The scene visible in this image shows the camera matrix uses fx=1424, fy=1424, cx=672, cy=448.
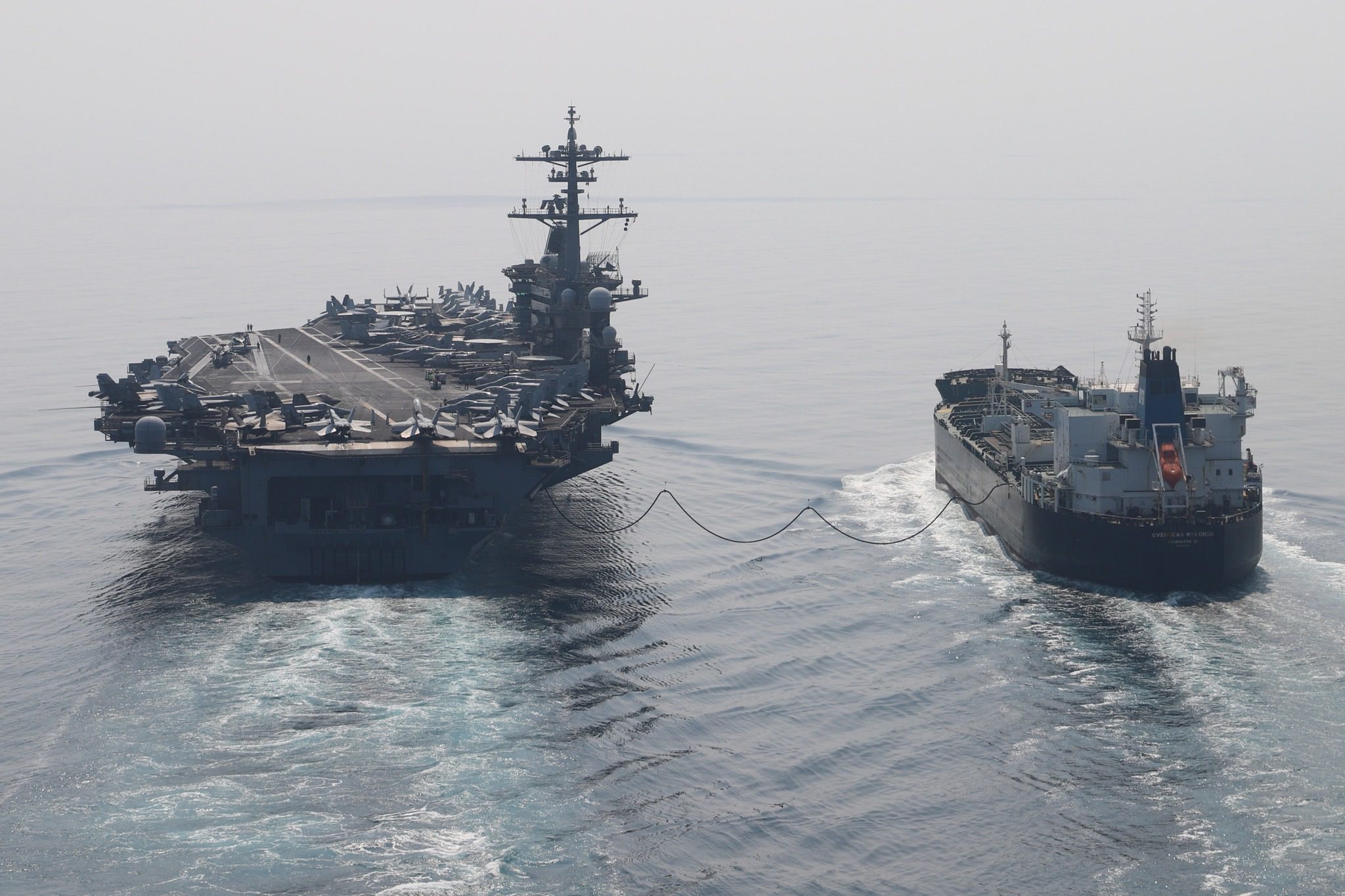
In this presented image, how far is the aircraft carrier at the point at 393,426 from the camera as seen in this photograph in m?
35.7

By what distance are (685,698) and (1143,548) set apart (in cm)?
1357

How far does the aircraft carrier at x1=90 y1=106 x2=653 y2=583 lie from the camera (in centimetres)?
3572

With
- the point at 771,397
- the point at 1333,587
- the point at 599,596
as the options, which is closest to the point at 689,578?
the point at 599,596

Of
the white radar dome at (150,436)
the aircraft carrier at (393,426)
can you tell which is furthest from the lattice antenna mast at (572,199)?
the white radar dome at (150,436)

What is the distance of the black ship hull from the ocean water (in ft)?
2.09

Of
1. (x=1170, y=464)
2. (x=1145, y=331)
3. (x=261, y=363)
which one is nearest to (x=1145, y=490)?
(x=1170, y=464)

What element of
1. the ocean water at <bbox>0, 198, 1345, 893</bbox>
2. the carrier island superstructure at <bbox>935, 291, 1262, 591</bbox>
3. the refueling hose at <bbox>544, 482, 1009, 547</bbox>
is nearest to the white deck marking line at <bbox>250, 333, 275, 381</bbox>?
the ocean water at <bbox>0, 198, 1345, 893</bbox>

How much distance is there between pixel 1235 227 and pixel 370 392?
117098mm

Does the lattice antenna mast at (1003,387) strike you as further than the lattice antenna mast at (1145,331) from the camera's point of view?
Yes

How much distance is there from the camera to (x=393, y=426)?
125ft

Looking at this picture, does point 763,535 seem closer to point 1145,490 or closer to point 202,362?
point 1145,490

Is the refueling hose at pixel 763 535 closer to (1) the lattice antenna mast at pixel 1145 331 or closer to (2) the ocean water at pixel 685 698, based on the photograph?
(2) the ocean water at pixel 685 698

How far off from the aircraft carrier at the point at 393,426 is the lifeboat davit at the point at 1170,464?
47.7 feet

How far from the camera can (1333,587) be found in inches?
1379
